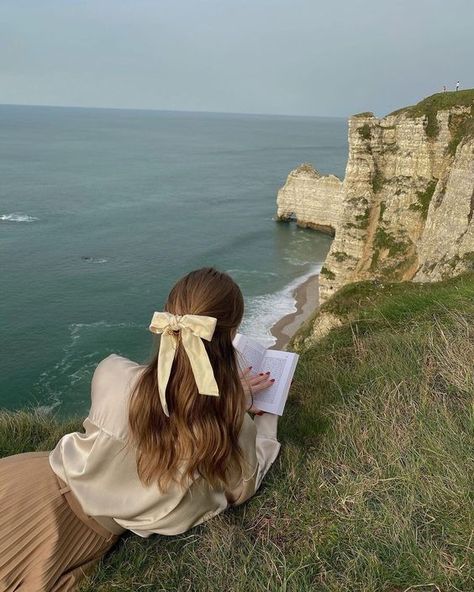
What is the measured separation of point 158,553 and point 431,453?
1.78 m

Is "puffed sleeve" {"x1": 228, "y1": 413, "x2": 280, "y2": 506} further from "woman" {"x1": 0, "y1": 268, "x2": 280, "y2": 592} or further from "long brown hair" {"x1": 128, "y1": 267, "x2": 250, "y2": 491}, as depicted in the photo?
"long brown hair" {"x1": 128, "y1": 267, "x2": 250, "y2": 491}

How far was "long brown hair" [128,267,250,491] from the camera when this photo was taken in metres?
2.51

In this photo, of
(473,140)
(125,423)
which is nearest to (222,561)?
(125,423)

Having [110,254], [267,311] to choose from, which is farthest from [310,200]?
[267,311]

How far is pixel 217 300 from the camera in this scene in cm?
251

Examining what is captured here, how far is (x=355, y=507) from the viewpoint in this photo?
2.99 meters

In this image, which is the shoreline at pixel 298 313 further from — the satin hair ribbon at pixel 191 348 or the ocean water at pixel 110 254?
the satin hair ribbon at pixel 191 348

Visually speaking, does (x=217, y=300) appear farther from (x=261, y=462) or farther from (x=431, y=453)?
(x=431, y=453)

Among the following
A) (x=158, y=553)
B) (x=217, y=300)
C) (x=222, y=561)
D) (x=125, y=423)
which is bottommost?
(x=158, y=553)

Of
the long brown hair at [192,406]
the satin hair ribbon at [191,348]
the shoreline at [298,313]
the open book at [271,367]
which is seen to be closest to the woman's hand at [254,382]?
the open book at [271,367]

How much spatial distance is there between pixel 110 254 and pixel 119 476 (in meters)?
34.2

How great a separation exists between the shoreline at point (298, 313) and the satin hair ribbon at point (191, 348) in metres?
20.7

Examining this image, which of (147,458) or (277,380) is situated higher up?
(147,458)

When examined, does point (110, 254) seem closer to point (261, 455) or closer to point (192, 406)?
point (261, 455)
